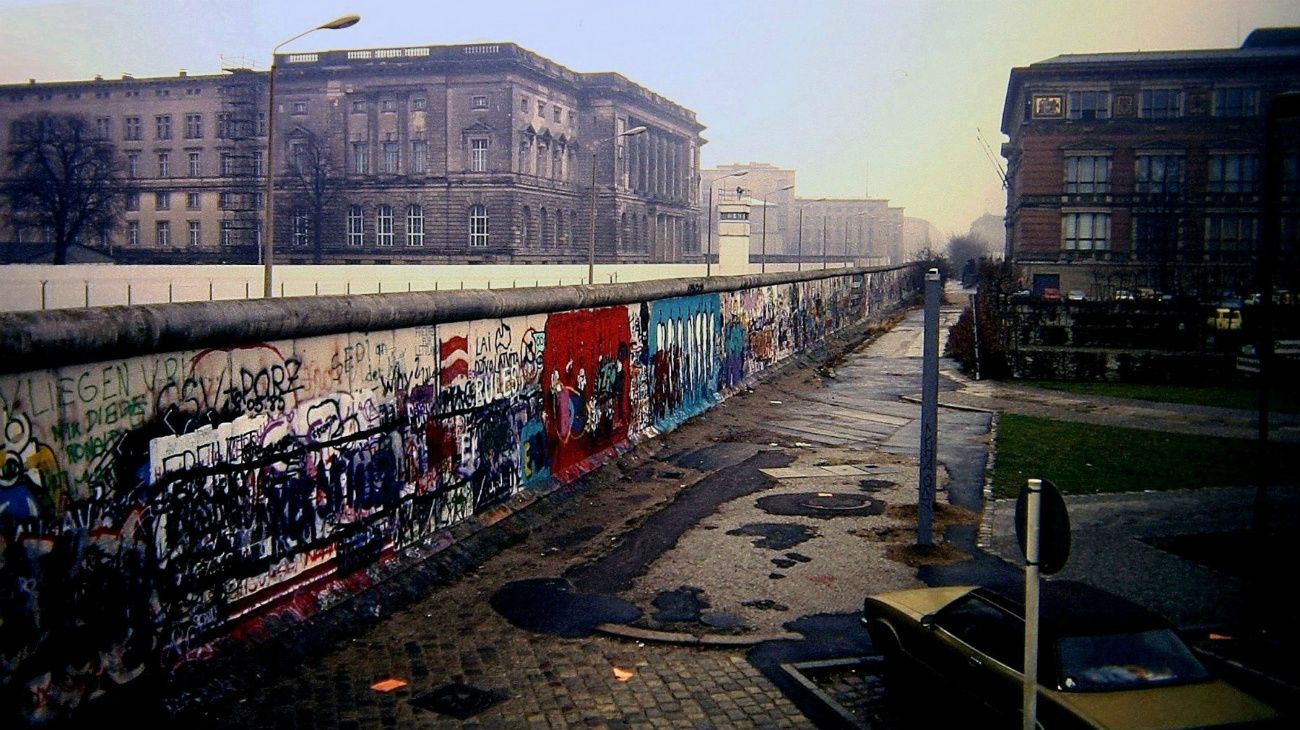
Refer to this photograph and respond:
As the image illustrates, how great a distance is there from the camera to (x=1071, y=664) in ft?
21.7

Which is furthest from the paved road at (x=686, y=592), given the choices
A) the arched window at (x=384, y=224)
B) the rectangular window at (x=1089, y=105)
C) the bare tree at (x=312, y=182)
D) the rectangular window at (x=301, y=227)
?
the rectangular window at (x=301, y=227)

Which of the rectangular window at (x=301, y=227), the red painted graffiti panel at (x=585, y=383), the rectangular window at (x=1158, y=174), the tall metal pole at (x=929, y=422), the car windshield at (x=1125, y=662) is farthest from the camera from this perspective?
the rectangular window at (x=301, y=227)

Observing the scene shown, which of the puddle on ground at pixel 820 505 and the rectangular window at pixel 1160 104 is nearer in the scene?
the puddle on ground at pixel 820 505

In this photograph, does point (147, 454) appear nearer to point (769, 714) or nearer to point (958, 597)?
point (769, 714)

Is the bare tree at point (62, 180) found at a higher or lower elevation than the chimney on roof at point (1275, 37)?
higher

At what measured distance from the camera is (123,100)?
8300cm

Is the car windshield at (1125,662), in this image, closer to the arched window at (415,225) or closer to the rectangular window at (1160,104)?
the rectangular window at (1160,104)

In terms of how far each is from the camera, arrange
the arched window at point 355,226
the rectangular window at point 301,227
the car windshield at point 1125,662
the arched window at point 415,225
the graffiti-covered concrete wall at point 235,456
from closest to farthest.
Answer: the car windshield at point 1125,662 < the graffiti-covered concrete wall at point 235,456 < the rectangular window at point 301,227 < the arched window at point 355,226 < the arched window at point 415,225

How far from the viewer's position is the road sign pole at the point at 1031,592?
230 inches

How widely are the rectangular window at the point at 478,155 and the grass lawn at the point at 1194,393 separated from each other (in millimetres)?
67158

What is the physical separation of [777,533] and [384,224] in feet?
267

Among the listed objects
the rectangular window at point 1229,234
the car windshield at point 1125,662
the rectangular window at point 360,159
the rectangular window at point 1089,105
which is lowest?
the car windshield at point 1125,662

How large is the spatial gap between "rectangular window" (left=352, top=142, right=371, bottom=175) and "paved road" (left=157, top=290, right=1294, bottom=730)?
7812cm

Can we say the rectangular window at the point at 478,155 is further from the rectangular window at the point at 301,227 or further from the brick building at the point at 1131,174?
the brick building at the point at 1131,174
